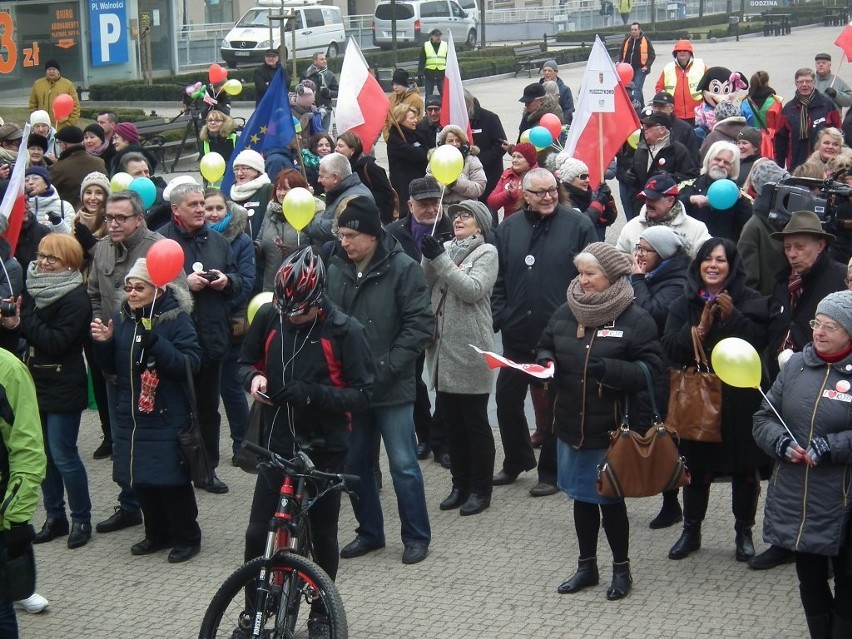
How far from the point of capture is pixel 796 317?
6.68 metres

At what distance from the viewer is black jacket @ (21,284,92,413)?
23.6 feet

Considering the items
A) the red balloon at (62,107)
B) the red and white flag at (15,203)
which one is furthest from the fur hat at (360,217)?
the red balloon at (62,107)

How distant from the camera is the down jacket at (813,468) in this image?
5.34 metres

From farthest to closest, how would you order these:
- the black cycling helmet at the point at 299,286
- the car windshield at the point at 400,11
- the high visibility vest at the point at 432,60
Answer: the car windshield at the point at 400,11
the high visibility vest at the point at 432,60
the black cycling helmet at the point at 299,286

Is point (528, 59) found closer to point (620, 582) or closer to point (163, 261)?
point (163, 261)

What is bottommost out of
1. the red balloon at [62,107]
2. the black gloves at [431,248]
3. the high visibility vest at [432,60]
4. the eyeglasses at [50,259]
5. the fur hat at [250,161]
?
the eyeglasses at [50,259]

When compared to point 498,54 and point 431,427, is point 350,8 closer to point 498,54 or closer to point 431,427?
point 498,54

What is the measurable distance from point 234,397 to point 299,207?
134 cm

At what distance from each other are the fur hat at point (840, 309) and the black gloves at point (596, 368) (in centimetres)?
106

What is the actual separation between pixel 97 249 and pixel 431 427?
2.39 metres

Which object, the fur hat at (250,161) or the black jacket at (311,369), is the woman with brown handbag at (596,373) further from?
the fur hat at (250,161)

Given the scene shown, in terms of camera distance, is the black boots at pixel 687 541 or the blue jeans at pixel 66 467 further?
the blue jeans at pixel 66 467

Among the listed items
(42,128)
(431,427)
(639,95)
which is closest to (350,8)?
(639,95)

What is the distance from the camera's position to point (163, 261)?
677 centimetres
